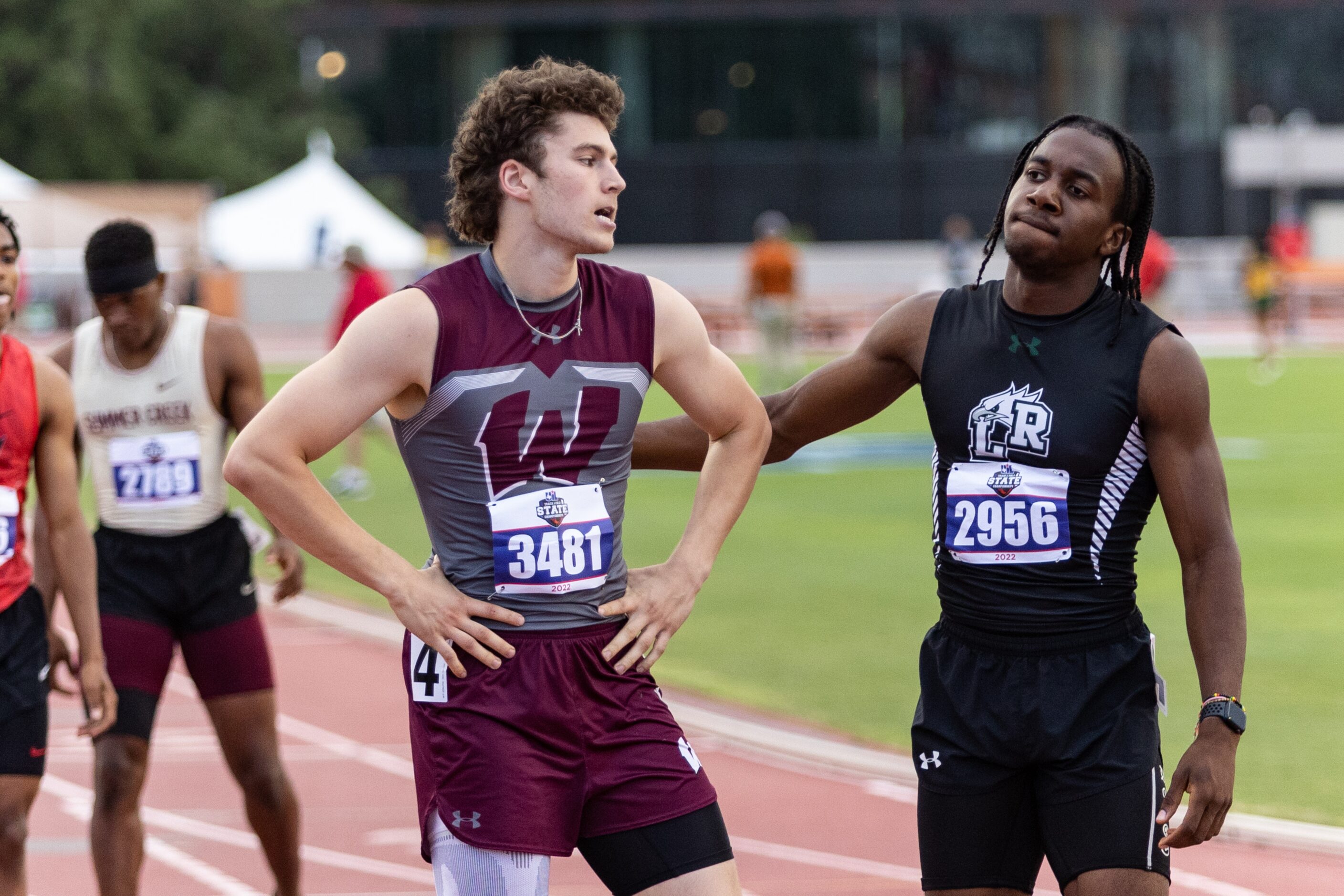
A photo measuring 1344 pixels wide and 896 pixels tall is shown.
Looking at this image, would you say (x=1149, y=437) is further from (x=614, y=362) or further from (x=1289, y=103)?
(x=1289, y=103)

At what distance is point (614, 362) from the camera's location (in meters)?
3.59

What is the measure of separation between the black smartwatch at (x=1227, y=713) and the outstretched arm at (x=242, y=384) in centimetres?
312

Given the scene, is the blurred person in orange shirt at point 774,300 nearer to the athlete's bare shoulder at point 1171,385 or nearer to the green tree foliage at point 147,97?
the athlete's bare shoulder at point 1171,385

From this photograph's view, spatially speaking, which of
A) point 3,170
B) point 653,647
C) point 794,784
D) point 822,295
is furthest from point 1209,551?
point 822,295

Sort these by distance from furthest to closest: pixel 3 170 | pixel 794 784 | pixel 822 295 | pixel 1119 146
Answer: pixel 822 295 → pixel 3 170 → pixel 794 784 → pixel 1119 146

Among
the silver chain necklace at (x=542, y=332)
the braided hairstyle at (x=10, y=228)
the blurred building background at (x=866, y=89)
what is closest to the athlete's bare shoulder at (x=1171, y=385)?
the silver chain necklace at (x=542, y=332)

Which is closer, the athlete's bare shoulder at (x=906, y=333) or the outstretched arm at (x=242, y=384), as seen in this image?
the athlete's bare shoulder at (x=906, y=333)

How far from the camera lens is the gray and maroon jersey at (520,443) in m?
3.47

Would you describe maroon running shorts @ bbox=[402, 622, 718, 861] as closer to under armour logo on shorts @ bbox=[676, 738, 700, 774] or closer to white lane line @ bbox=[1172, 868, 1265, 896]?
under armour logo on shorts @ bbox=[676, 738, 700, 774]

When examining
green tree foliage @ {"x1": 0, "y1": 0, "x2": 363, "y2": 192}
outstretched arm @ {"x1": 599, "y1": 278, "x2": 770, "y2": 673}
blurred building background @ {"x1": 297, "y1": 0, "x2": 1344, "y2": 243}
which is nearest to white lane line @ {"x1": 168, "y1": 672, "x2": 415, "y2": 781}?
outstretched arm @ {"x1": 599, "y1": 278, "x2": 770, "y2": 673}

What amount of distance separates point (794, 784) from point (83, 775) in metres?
3.08

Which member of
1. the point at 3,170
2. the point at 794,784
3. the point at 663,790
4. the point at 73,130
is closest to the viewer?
the point at 663,790

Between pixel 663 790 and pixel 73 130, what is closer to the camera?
pixel 663 790

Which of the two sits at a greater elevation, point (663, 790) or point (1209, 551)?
point (1209, 551)
